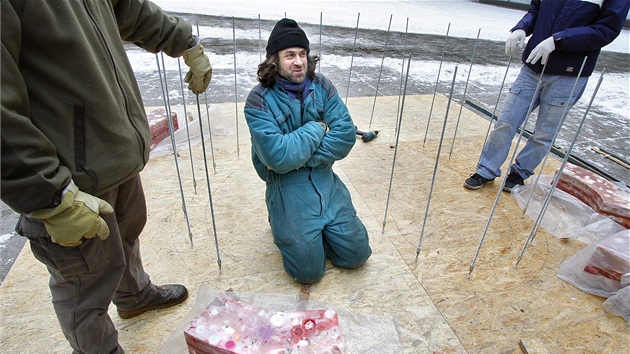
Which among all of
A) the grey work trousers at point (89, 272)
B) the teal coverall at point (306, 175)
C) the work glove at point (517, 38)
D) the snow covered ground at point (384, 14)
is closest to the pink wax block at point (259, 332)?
the grey work trousers at point (89, 272)

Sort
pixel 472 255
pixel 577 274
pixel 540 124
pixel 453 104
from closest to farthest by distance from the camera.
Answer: pixel 577 274 → pixel 472 255 → pixel 540 124 → pixel 453 104

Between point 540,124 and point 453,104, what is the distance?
69.5 inches

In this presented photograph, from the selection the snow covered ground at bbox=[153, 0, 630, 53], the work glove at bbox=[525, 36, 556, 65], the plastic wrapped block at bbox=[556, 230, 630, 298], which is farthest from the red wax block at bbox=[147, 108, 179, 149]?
the snow covered ground at bbox=[153, 0, 630, 53]

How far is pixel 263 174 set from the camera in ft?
6.31

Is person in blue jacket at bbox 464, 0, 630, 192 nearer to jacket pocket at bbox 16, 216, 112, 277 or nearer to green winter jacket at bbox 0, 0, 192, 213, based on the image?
green winter jacket at bbox 0, 0, 192, 213

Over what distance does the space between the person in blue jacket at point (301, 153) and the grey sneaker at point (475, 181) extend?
1.12m

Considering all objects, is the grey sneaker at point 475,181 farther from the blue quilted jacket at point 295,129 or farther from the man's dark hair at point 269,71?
the man's dark hair at point 269,71

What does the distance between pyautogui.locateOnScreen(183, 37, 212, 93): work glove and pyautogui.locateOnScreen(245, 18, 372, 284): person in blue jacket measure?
22 cm

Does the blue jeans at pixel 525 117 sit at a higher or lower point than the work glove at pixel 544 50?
lower

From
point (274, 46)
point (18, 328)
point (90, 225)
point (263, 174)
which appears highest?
point (274, 46)

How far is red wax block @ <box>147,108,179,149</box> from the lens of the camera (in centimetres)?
278

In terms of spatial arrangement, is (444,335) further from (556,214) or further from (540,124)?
(540,124)

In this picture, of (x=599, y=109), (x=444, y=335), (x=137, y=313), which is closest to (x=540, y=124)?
(x=444, y=335)

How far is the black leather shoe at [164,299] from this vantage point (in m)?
1.59
